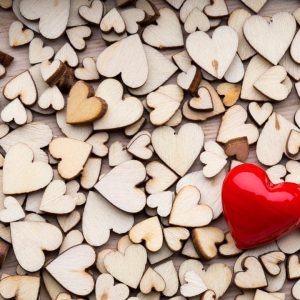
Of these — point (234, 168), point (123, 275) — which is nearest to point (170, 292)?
point (123, 275)

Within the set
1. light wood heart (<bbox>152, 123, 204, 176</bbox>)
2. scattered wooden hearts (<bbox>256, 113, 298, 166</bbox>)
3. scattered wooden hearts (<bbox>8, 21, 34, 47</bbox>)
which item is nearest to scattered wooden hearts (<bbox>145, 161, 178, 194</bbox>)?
light wood heart (<bbox>152, 123, 204, 176</bbox>)

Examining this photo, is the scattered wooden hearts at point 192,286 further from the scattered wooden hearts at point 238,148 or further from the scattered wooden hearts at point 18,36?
the scattered wooden hearts at point 18,36

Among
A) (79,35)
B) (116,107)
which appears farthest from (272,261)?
(79,35)

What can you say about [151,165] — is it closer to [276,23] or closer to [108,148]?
[108,148]

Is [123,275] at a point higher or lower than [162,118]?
lower

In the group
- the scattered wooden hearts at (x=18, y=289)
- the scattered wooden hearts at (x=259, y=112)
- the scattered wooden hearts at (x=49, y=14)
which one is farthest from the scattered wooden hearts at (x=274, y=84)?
the scattered wooden hearts at (x=18, y=289)

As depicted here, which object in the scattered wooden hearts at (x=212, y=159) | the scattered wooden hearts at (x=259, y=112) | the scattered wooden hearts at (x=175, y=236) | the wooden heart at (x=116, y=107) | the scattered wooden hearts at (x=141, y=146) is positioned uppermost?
the scattered wooden hearts at (x=259, y=112)
